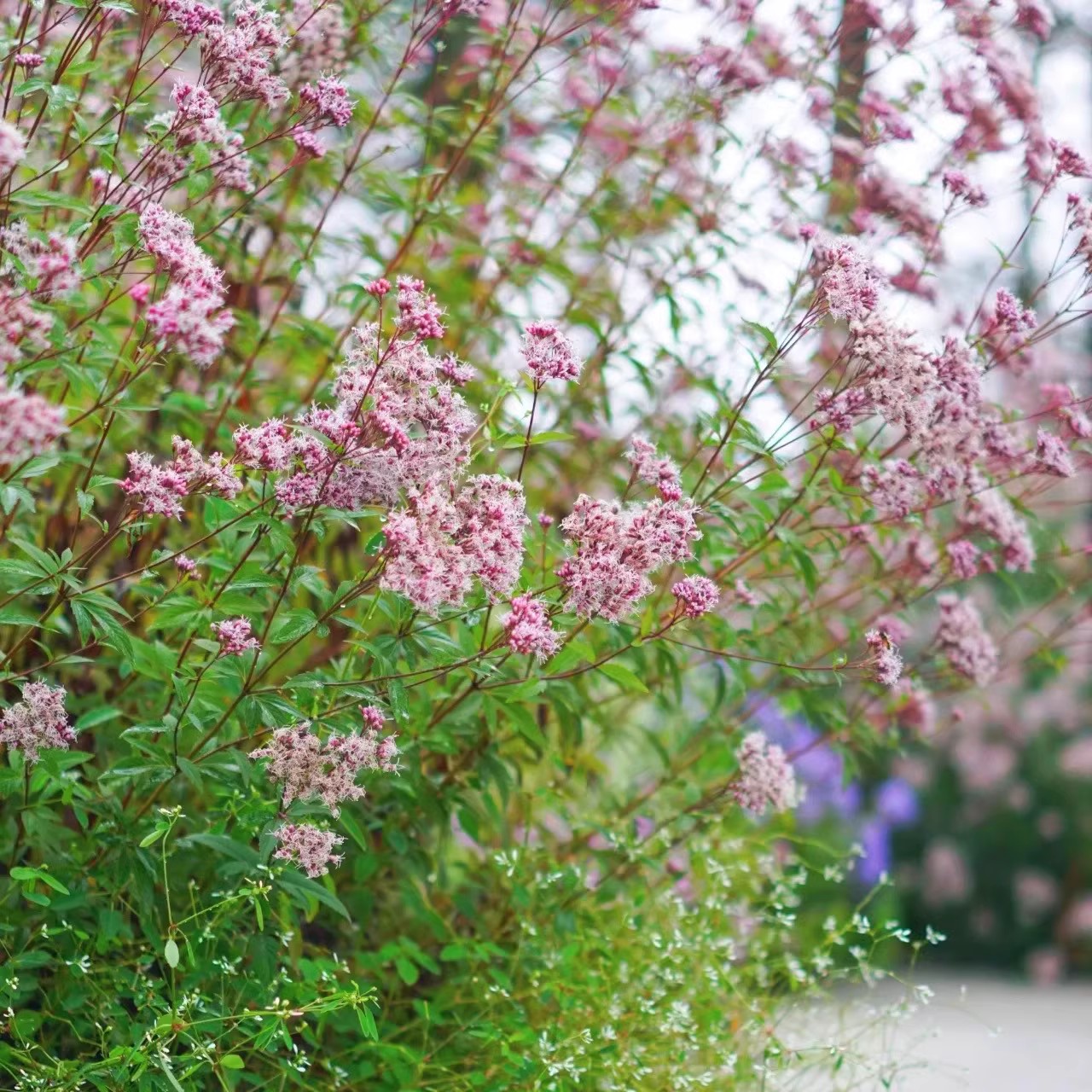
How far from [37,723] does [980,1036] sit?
14.3 ft

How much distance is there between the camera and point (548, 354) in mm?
1966

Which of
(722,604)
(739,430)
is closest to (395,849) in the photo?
(722,604)

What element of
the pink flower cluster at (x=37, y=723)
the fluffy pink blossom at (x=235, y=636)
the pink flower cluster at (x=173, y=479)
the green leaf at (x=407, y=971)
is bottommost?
the green leaf at (x=407, y=971)

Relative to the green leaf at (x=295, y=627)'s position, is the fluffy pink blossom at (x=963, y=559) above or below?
above

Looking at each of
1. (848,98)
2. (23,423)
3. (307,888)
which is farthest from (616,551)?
(848,98)

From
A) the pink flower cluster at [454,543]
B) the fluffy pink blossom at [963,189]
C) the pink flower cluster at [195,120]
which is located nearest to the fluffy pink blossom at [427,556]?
the pink flower cluster at [454,543]

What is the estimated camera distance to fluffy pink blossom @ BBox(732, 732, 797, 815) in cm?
254

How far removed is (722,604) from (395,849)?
0.89 metres

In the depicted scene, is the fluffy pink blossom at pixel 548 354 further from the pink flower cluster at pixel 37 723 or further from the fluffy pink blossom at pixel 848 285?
the pink flower cluster at pixel 37 723

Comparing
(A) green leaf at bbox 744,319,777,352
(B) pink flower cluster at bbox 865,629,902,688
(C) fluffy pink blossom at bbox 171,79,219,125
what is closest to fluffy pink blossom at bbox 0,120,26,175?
(C) fluffy pink blossom at bbox 171,79,219,125

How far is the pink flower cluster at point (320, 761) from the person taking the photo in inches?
76.0

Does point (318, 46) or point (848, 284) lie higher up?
point (318, 46)

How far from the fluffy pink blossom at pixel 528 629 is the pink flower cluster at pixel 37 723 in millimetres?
756

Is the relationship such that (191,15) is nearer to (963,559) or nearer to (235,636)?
(235,636)
